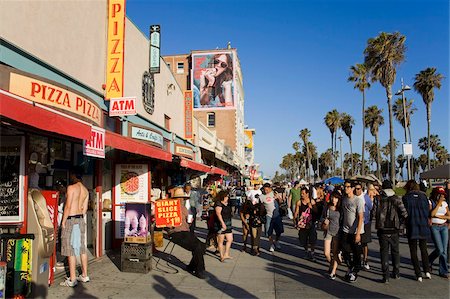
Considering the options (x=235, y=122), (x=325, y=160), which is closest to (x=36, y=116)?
(x=235, y=122)

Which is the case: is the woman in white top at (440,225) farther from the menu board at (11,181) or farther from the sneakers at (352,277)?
the menu board at (11,181)

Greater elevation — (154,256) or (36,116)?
(36,116)

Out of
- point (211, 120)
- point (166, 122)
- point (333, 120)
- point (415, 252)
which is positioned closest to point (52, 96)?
point (415, 252)

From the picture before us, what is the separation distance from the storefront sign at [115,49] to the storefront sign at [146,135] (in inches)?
67.5

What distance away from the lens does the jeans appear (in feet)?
23.8

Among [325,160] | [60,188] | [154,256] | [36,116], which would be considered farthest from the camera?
[325,160]

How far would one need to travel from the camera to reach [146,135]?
38.8ft

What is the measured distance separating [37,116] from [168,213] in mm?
3828

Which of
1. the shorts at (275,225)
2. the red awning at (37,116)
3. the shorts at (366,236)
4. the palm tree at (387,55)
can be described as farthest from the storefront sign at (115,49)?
the palm tree at (387,55)

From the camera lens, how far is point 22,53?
6.53 m

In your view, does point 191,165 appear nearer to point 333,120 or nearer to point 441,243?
point 441,243

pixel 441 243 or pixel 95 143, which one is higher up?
pixel 95 143

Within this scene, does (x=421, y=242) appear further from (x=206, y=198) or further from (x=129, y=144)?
(x=206, y=198)

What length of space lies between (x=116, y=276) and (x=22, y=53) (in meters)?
4.42
